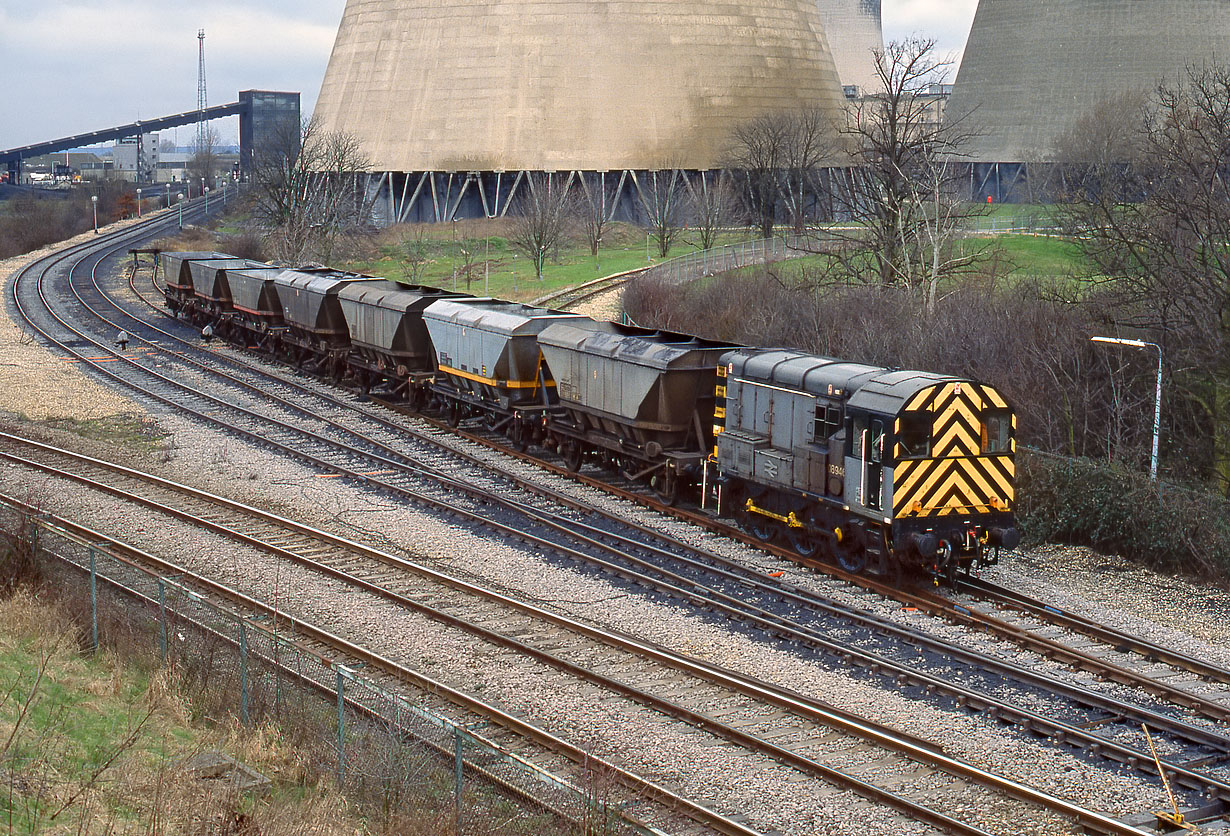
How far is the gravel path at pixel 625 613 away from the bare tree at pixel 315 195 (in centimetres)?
4039

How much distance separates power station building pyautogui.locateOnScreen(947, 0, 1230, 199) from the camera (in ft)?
310

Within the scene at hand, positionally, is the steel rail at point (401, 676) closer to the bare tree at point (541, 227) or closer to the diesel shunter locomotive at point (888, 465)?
the diesel shunter locomotive at point (888, 465)

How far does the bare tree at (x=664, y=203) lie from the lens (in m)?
74.4

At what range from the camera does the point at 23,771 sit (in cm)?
1202

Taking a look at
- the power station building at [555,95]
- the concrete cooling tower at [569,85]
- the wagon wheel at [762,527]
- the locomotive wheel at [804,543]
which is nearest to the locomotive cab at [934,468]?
the locomotive wheel at [804,543]

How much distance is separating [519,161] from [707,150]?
13.7 m

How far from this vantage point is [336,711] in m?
15.1

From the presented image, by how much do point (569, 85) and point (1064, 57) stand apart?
38.7m

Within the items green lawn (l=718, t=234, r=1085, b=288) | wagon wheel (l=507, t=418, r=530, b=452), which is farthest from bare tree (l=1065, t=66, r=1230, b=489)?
wagon wheel (l=507, t=418, r=530, b=452)

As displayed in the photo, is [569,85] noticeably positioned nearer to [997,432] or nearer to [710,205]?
[710,205]

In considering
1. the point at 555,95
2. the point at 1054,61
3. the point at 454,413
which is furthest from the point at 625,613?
the point at 1054,61

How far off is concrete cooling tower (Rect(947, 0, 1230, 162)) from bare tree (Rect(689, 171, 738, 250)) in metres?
19.6

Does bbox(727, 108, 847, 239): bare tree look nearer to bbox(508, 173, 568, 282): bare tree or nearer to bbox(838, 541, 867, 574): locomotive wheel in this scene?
bbox(508, 173, 568, 282): bare tree

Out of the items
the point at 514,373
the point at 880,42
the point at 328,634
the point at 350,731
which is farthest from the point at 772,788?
the point at 880,42
